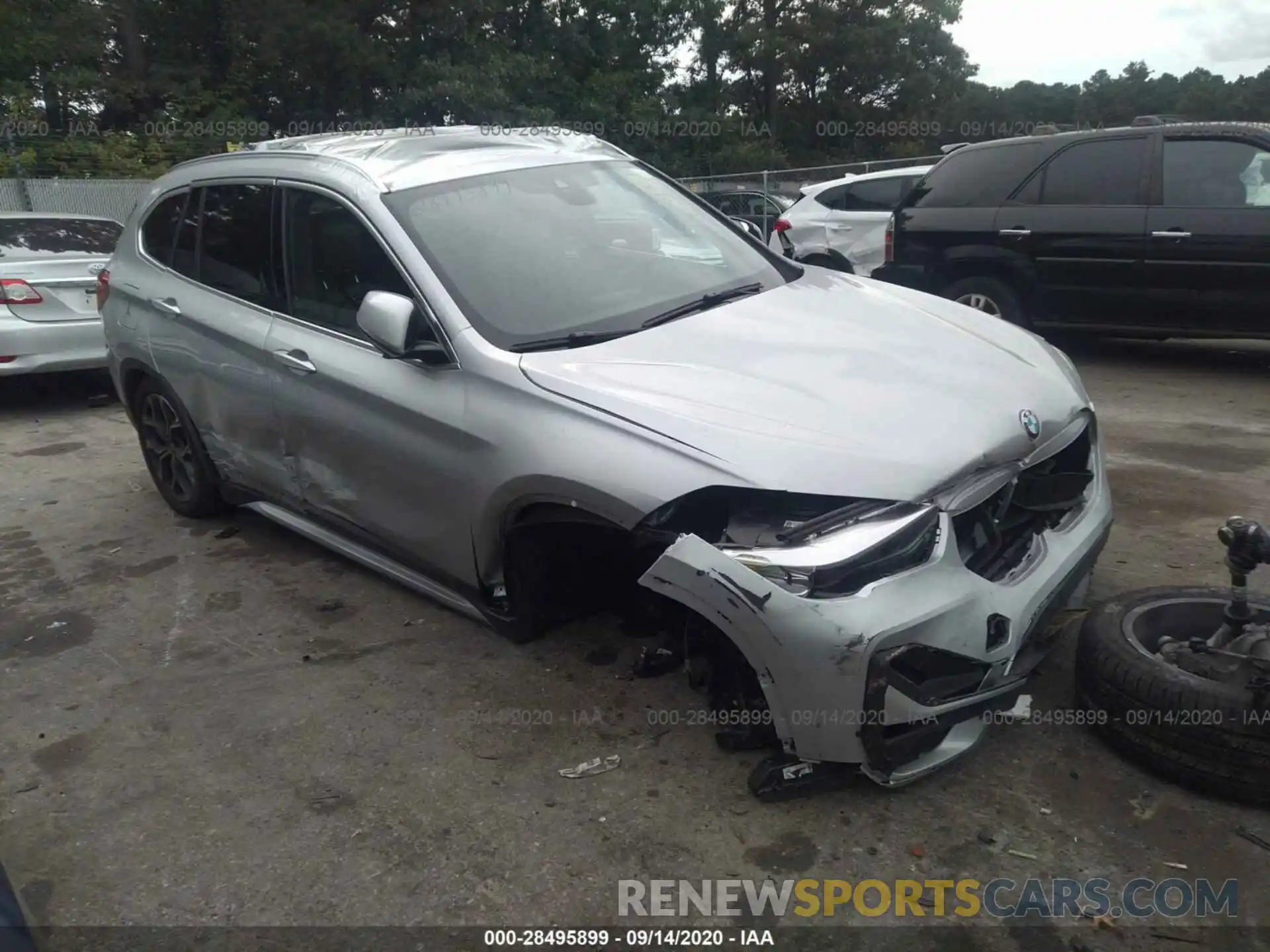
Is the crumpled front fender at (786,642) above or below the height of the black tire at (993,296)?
below

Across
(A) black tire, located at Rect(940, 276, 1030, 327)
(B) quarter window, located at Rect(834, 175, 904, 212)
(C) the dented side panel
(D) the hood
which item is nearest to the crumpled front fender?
(C) the dented side panel

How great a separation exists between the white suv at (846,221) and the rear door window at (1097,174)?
113 inches

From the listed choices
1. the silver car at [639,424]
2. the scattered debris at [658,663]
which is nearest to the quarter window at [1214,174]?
the silver car at [639,424]

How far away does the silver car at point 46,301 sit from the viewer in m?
7.48

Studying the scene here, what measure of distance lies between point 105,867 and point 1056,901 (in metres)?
2.46

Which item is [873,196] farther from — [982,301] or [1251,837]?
[1251,837]

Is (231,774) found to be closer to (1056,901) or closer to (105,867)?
(105,867)

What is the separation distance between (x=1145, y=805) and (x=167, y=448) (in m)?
4.64

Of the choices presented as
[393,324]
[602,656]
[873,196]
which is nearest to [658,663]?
[602,656]

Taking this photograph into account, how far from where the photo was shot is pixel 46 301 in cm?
762

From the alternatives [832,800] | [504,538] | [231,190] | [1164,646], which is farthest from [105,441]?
[1164,646]

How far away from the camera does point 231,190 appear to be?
4.59 meters

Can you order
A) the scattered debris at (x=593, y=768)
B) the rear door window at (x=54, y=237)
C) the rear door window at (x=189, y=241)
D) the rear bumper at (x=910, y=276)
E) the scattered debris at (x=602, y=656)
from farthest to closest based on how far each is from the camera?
1. the rear bumper at (x=910, y=276)
2. the rear door window at (x=54, y=237)
3. the rear door window at (x=189, y=241)
4. the scattered debris at (x=602, y=656)
5. the scattered debris at (x=593, y=768)

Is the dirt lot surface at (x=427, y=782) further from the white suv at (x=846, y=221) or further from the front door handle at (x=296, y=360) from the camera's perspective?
the white suv at (x=846, y=221)
